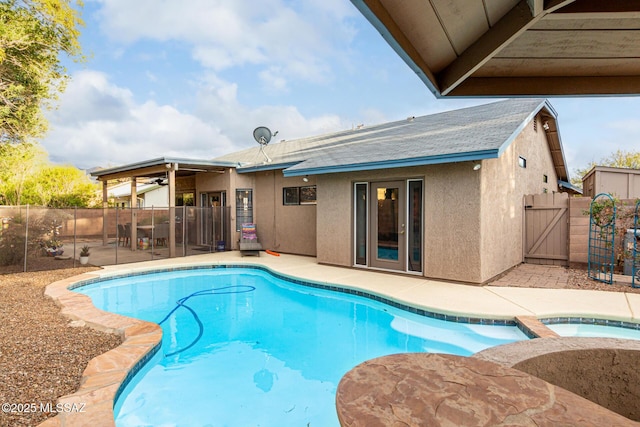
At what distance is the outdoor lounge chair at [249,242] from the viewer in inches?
450

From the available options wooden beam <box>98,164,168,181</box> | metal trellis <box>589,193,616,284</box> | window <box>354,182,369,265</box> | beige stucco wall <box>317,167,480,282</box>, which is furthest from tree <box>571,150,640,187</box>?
wooden beam <box>98,164,168,181</box>

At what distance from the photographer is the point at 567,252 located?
916 cm

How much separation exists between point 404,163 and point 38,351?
22.4ft

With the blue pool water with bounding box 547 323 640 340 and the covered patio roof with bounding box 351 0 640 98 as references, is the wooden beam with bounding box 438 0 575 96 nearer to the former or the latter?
the covered patio roof with bounding box 351 0 640 98

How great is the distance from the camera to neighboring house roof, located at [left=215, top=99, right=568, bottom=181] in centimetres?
702

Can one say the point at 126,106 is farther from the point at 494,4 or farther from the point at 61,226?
the point at 494,4

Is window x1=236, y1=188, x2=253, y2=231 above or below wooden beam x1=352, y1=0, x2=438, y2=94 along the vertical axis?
below

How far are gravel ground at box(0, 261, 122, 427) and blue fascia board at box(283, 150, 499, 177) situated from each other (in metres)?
5.98

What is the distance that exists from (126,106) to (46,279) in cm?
2291

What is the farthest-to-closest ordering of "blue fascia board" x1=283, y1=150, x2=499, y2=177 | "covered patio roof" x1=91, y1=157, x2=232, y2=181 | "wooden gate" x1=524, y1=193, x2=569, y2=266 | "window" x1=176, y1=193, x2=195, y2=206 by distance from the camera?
"window" x1=176, y1=193, x2=195, y2=206
"covered patio roof" x1=91, y1=157, x2=232, y2=181
"wooden gate" x1=524, y1=193, x2=569, y2=266
"blue fascia board" x1=283, y1=150, x2=499, y2=177

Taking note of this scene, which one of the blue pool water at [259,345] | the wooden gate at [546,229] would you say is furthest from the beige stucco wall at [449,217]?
the wooden gate at [546,229]

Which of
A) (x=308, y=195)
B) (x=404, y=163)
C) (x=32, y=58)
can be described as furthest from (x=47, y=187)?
(x=404, y=163)

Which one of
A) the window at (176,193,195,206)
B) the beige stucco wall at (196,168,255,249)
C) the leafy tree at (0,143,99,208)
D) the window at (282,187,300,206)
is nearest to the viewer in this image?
the window at (282,187,300,206)

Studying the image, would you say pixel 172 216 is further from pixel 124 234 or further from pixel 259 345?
pixel 259 345
